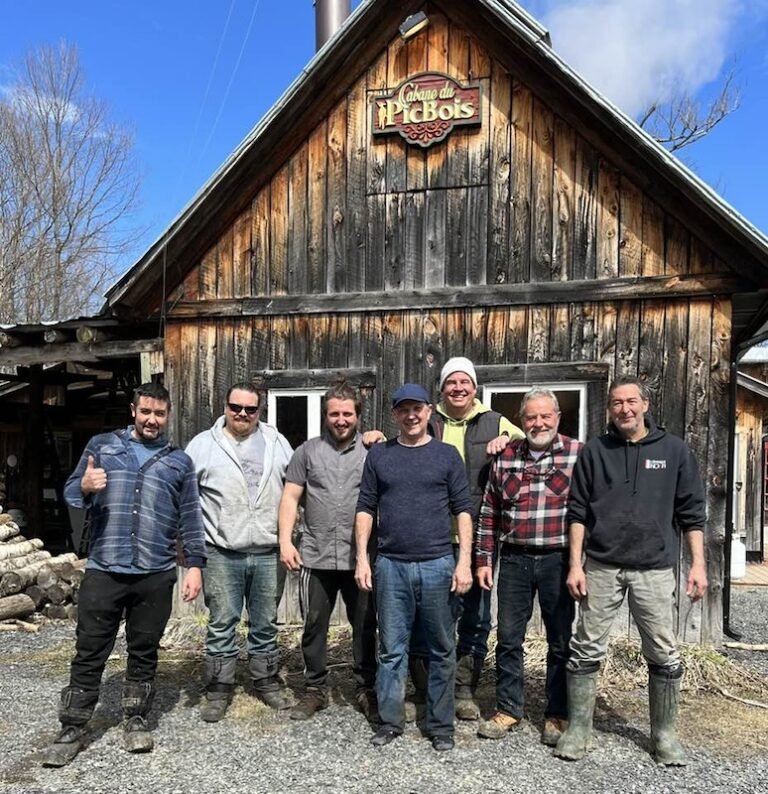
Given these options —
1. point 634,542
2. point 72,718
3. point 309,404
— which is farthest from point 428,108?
point 72,718

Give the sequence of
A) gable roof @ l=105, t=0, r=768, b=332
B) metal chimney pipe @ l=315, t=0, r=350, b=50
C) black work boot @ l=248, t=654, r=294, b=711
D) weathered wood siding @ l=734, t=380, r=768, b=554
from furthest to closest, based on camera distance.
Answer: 1. weathered wood siding @ l=734, t=380, r=768, b=554
2. metal chimney pipe @ l=315, t=0, r=350, b=50
3. gable roof @ l=105, t=0, r=768, b=332
4. black work boot @ l=248, t=654, r=294, b=711

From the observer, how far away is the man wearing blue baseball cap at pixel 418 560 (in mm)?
3832

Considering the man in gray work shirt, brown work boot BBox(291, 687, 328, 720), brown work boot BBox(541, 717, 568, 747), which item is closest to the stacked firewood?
brown work boot BBox(291, 687, 328, 720)

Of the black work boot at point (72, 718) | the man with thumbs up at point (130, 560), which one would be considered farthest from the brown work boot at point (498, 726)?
the black work boot at point (72, 718)

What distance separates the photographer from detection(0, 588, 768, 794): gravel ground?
3.59 m

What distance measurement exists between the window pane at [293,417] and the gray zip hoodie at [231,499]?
1987mm

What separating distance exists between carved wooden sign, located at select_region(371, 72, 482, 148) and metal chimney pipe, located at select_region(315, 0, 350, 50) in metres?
3.80

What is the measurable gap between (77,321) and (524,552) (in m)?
4.94

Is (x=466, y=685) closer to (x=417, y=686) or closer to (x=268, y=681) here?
(x=417, y=686)

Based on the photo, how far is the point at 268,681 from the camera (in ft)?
14.7

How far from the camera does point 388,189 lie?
620 cm

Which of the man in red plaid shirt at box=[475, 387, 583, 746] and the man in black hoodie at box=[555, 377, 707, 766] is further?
the man in red plaid shirt at box=[475, 387, 583, 746]

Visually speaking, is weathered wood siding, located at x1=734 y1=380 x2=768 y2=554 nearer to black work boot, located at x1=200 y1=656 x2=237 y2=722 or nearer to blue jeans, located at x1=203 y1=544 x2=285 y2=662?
blue jeans, located at x1=203 y1=544 x2=285 y2=662

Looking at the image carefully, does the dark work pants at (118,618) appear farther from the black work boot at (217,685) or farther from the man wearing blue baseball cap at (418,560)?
the man wearing blue baseball cap at (418,560)
